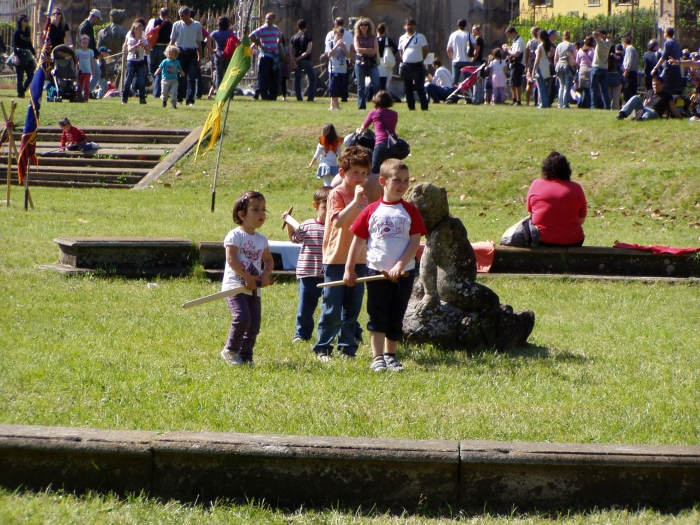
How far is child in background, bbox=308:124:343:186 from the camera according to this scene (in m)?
11.8

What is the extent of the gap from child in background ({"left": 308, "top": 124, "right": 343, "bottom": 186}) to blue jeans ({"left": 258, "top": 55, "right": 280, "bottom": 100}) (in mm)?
11939

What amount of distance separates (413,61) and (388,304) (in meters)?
14.9

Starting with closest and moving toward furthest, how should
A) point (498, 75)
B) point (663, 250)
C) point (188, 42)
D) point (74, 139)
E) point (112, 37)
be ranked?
point (663, 250) → point (74, 139) → point (188, 42) → point (498, 75) → point (112, 37)

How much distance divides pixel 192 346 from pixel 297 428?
89.9 inches

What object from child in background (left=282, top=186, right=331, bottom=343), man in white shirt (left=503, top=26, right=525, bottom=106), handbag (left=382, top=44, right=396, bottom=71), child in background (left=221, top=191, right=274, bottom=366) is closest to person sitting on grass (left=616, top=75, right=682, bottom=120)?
man in white shirt (left=503, top=26, right=525, bottom=106)

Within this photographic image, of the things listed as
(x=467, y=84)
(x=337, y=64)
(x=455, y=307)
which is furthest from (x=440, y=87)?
(x=455, y=307)

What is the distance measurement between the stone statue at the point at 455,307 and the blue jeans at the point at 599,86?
61.4 feet

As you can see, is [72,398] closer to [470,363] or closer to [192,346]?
[192,346]

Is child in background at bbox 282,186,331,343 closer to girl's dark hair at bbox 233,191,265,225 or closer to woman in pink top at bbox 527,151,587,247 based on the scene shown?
girl's dark hair at bbox 233,191,265,225

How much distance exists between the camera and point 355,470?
14.9ft

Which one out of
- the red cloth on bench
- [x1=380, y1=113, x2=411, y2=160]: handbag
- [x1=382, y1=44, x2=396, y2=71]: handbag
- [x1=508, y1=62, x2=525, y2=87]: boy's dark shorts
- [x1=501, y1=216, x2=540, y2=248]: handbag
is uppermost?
[x1=382, y1=44, x2=396, y2=71]: handbag

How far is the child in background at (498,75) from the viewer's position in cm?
2752

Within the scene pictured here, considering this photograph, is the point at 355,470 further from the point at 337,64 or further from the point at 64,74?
the point at 64,74

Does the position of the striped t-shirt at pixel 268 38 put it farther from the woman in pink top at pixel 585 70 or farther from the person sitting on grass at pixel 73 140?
the woman in pink top at pixel 585 70
